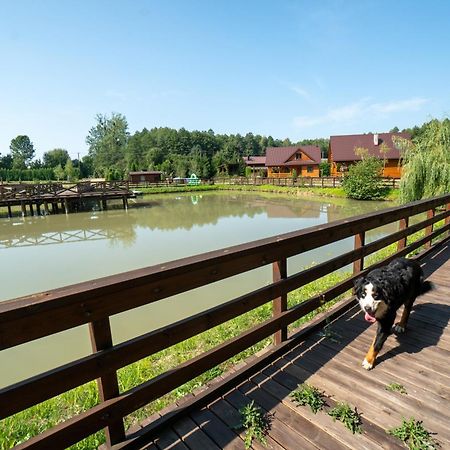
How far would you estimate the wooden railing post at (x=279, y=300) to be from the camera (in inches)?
104

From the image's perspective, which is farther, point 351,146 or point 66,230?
point 351,146

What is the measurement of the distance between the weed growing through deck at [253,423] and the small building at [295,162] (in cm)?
4441

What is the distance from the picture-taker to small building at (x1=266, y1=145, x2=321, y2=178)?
45938 mm

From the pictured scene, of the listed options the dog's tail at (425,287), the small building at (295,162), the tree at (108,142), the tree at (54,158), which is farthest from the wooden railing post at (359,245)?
the tree at (54,158)

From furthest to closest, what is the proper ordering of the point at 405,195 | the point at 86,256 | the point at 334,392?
the point at 405,195 → the point at 86,256 → the point at 334,392

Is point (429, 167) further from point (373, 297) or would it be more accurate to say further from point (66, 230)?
point (66, 230)

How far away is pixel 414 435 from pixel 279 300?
1.19m

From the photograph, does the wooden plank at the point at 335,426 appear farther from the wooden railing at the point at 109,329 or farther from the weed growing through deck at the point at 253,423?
the wooden railing at the point at 109,329

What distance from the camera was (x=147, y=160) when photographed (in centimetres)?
6731

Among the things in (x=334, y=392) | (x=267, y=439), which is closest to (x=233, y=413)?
(x=267, y=439)

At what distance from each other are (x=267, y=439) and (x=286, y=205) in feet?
85.0

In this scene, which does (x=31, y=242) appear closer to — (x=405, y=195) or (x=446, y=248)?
(x=446, y=248)

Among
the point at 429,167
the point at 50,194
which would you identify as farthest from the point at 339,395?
the point at 50,194

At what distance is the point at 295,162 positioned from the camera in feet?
153
